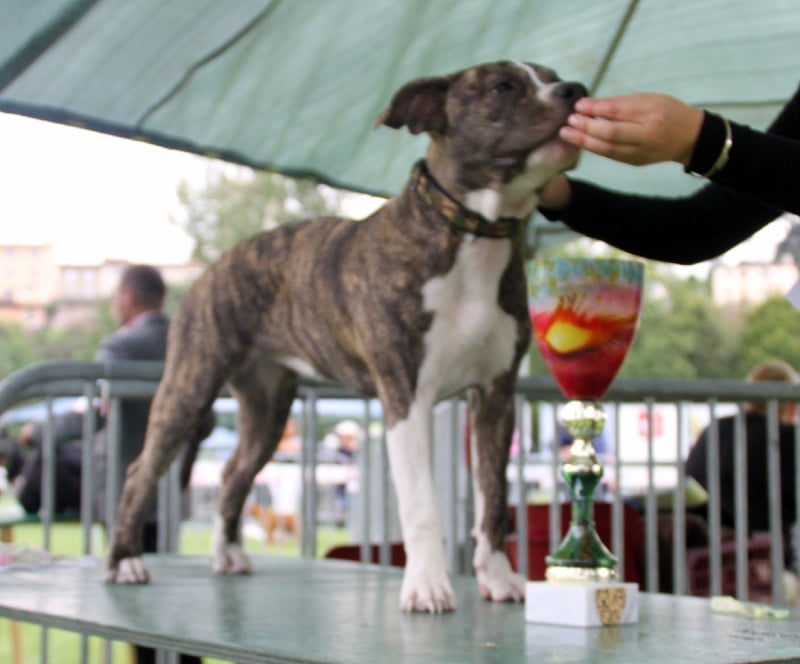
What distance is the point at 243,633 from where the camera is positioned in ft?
7.26

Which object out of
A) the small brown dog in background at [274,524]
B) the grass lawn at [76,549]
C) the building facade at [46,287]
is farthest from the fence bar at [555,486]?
the building facade at [46,287]

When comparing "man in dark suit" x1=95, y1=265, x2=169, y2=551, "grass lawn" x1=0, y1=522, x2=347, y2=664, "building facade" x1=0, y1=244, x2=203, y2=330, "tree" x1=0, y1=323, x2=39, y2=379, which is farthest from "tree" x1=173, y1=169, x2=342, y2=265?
"man in dark suit" x1=95, y1=265, x2=169, y2=551

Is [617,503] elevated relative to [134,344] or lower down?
lower down

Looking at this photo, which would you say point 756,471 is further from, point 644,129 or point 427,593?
point 644,129

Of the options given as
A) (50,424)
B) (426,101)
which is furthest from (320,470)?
(426,101)

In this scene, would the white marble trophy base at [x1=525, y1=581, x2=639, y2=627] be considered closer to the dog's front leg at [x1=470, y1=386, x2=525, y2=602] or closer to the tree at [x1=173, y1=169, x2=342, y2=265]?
the dog's front leg at [x1=470, y1=386, x2=525, y2=602]

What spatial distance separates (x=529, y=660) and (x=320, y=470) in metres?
15.9

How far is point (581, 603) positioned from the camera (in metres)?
2.36

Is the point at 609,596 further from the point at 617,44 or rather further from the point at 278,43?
the point at 617,44

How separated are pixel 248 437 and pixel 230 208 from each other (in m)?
29.4

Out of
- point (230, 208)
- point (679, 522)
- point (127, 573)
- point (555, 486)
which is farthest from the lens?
point (230, 208)

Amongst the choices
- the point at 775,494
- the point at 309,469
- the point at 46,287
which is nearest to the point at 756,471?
the point at 775,494

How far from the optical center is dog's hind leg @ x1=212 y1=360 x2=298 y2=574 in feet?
11.9

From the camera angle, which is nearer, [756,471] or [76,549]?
[756,471]
